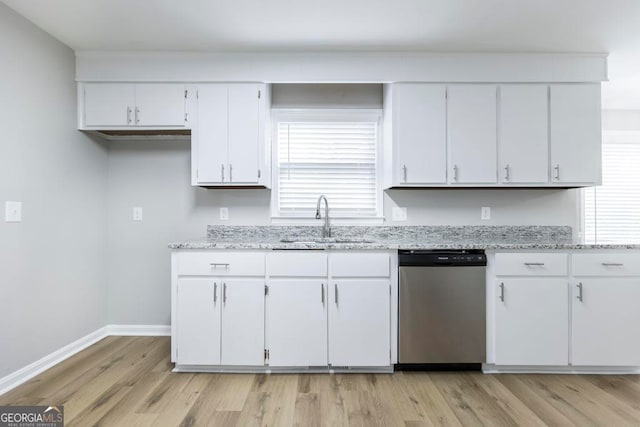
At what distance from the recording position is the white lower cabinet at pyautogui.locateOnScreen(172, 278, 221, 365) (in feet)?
8.25

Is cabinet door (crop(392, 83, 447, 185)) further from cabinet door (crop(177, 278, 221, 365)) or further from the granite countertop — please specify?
cabinet door (crop(177, 278, 221, 365))

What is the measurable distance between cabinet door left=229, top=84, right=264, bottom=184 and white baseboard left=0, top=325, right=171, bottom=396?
166 centimetres

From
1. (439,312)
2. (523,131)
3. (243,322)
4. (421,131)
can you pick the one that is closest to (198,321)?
(243,322)

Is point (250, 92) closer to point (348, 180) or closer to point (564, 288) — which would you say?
point (348, 180)

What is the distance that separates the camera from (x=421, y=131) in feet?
9.36

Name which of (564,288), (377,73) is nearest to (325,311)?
(564,288)

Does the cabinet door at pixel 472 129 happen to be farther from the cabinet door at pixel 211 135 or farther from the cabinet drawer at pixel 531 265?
the cabinet door at pixel 211 135

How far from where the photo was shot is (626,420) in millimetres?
1971

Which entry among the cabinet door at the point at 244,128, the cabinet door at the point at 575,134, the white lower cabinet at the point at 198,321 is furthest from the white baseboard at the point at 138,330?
the cabinet door at the point at 575,134

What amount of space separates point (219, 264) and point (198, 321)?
1.41 feet

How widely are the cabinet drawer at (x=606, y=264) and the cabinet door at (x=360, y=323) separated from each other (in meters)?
1.37

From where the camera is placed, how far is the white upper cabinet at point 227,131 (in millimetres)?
2855

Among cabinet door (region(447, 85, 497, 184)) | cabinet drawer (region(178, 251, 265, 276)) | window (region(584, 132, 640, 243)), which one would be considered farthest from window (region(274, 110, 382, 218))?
window (region(584, 132, 640, 243))

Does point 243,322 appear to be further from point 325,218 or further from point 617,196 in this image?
point 617,196
